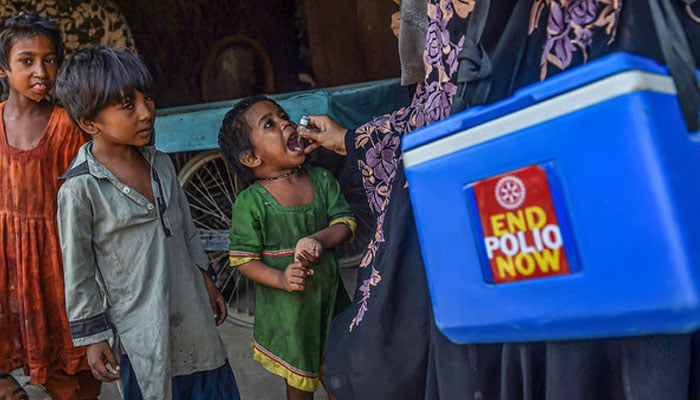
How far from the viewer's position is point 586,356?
1.05 metres

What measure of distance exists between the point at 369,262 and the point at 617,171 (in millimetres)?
865

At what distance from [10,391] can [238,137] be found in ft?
3.79

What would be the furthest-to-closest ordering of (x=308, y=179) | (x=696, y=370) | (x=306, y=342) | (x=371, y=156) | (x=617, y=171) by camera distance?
(x=308, y=179) → (x=306, y=342) → (x=371, y=156) → (x=696, y=370) → (x=617, y=171)

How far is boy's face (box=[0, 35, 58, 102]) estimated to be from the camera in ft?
7.13

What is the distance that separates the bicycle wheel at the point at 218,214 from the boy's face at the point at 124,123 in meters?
1.39

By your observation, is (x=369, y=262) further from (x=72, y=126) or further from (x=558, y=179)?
(x=72, y=126)

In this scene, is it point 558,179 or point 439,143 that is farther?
point 439,143

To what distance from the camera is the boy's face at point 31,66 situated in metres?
2.17

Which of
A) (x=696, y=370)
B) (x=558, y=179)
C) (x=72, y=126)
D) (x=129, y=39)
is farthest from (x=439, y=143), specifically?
(x=129, y=39)

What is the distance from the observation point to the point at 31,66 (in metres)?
2.19

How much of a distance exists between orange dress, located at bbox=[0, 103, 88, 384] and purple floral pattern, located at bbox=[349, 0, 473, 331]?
49.3 inches

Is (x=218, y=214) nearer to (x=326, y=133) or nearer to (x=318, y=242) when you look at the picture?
(x=318, y=242)

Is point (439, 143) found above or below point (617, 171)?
above

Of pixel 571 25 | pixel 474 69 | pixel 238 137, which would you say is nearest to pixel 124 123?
pixel 238 137
